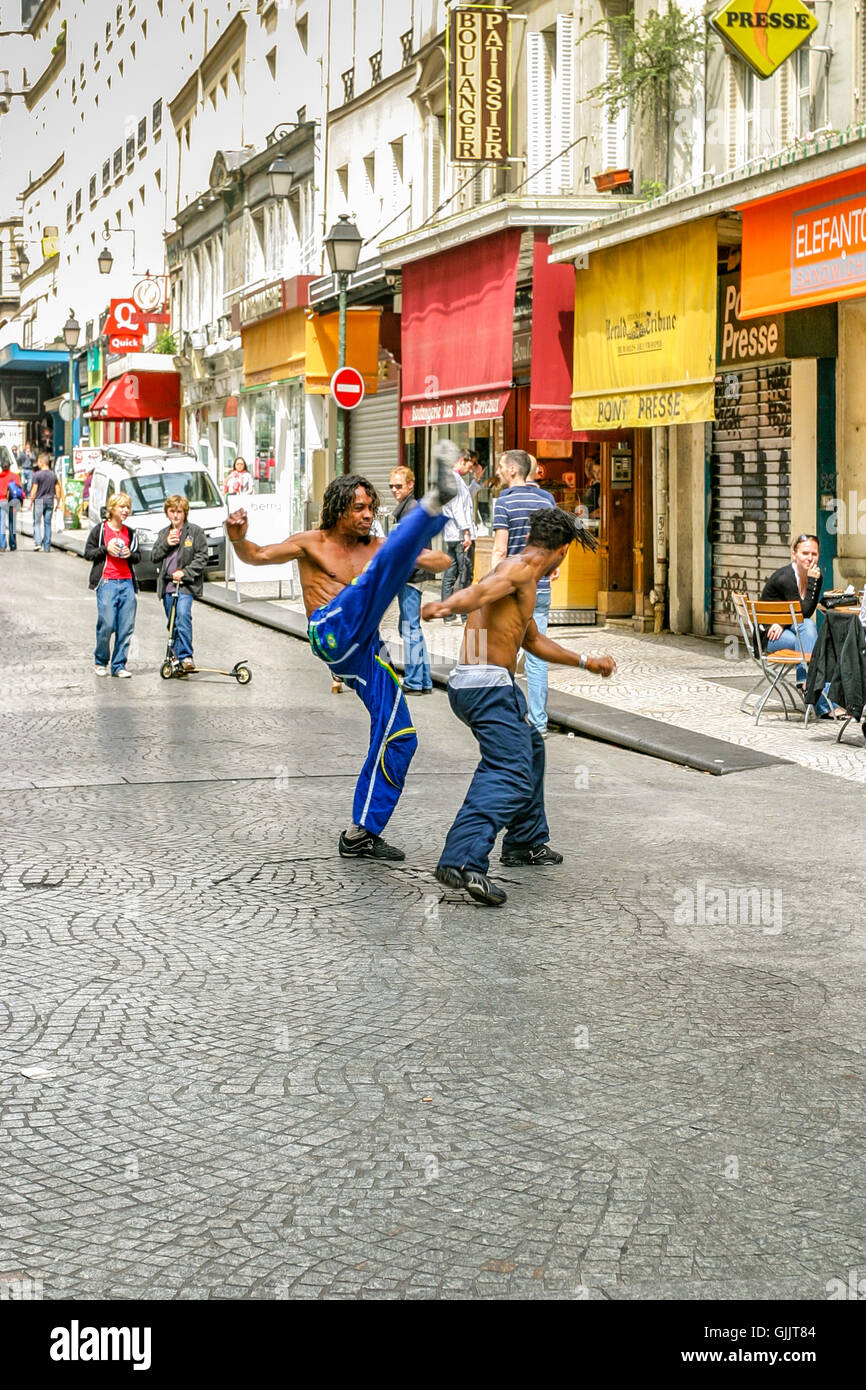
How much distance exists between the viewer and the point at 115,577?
16.0 meters

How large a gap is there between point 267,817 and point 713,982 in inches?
148

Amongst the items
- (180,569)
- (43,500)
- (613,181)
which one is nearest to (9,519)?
(43,500)

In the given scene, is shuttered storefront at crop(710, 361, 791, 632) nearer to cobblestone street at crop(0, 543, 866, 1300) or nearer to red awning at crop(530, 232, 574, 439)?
red awning at crop(530, 232, 574, 439)

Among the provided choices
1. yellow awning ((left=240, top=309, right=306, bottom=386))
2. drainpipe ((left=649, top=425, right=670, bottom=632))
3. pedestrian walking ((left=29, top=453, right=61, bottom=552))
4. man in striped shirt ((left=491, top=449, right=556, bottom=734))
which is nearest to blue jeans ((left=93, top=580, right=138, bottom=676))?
man in striped shirt ((left=491, top=449, right=556, bottom=734))

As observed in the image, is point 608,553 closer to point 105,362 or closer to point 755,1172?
point 755,1172

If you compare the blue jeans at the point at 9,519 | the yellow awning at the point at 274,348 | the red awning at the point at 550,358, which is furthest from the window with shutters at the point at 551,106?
the blue jeans at the point at 9,519

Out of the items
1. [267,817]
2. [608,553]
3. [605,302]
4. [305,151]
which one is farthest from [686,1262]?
[305,151]

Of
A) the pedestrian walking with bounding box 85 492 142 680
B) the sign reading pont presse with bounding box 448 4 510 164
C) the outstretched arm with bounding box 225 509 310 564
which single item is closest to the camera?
the outstretched arm with bounding box 225 509 310 564

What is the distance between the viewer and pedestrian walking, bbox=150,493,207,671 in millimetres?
16172

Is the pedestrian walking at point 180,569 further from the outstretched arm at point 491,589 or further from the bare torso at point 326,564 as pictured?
the outstretched arm at point 491,589

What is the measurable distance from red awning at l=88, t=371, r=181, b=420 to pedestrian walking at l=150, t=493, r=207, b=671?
32743 millimetres

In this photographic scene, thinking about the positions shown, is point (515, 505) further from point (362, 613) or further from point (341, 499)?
point (362, 613)

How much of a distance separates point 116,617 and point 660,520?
6.78 meters

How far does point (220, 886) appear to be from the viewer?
309 inches
